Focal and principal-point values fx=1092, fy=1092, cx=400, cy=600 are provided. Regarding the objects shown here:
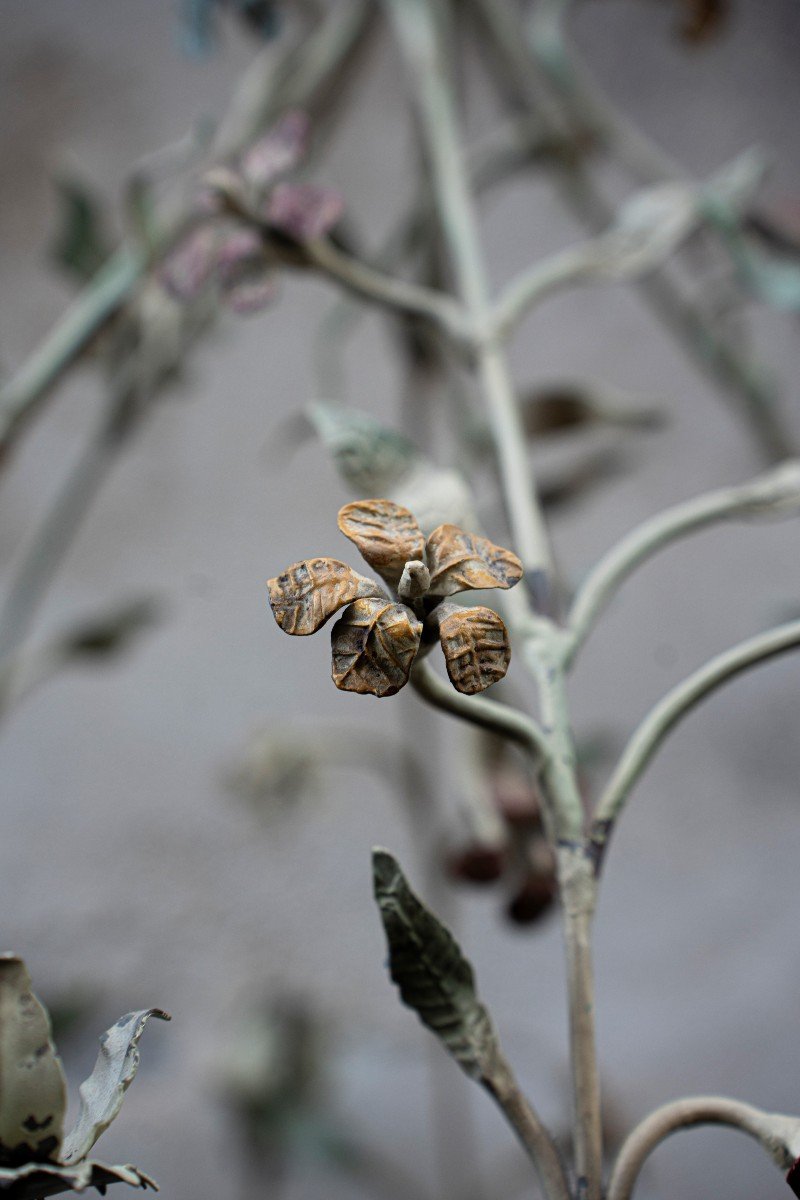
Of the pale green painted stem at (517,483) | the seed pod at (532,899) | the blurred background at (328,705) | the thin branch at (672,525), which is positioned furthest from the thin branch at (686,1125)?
the blurred background at (328,705)

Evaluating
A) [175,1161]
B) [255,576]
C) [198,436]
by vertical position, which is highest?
[198,436]

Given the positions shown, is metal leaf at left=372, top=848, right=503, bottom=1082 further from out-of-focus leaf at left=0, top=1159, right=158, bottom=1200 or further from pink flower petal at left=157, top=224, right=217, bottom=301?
pink flower petal at left=157, top=224, right=217, bottom=301

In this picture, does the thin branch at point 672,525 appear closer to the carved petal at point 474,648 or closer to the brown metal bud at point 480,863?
the carved petal at point 474,648

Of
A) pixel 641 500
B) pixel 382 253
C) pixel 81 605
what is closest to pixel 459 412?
pixel 382 253

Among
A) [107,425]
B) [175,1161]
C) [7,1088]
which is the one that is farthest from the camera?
[175,1161]

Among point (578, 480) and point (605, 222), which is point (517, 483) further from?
point (605, 222)

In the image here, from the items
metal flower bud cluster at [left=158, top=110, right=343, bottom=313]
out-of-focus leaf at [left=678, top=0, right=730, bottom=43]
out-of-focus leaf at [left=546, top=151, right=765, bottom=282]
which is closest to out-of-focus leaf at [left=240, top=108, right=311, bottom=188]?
metal flower bud cluster at [left=158, top=110, right=343, bottom=313]

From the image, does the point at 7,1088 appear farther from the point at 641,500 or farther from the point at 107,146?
the point at 107,146
